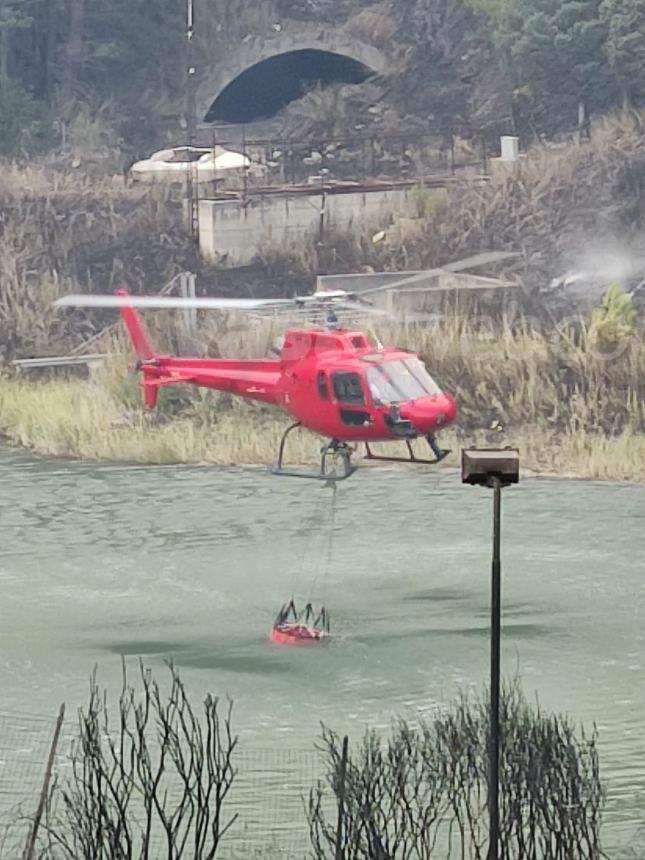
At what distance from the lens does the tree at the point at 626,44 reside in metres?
34.4

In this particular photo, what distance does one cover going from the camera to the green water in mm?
15094

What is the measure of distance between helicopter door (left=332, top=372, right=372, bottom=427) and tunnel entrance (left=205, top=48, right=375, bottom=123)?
74.0 feet

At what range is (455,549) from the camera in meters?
20.3

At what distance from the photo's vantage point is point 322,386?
16.8 metres

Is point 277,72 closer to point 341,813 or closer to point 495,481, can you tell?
point 495,481

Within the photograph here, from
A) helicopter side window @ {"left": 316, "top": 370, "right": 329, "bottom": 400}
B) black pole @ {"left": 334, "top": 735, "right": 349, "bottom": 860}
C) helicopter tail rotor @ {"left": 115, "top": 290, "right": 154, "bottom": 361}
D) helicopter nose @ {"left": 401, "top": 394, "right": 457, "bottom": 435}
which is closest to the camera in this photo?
black pole @ {"left": 334, "top": 735, "right": 349, "bottom": 860}

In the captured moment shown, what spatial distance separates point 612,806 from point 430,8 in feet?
89.7

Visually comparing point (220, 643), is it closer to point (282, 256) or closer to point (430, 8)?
point (282, 256)

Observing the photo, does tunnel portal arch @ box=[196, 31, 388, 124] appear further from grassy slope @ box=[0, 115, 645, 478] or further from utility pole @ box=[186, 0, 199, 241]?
grassy slope @ box=[0, 115, 645, 478]

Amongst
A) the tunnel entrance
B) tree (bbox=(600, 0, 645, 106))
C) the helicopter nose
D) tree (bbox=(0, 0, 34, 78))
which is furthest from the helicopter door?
the tunnel entrance

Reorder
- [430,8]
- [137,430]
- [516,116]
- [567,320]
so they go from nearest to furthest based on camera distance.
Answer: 1. [137,430]
2. [567,320]
3. [516,116]
4. [430,8]

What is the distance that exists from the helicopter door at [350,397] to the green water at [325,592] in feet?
4.41

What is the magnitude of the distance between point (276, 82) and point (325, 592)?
22.4 meters

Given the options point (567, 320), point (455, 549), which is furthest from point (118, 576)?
point (567, 320)
